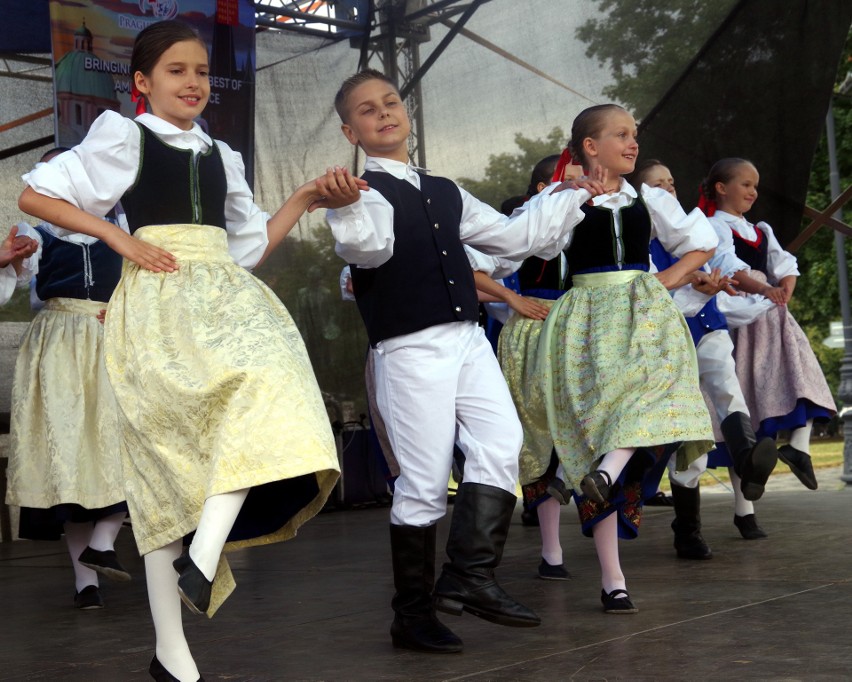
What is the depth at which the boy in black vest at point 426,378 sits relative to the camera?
3.04 m

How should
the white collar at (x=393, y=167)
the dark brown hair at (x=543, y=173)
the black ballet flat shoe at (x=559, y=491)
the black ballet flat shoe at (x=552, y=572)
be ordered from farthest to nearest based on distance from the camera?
the dark brown hair at (x=543, y=173)
the black ballet flat shoe at (x=552, y=572)
the black ballet flat shoe at (x=559, y=491)
the white collar at (x=393, y=167)

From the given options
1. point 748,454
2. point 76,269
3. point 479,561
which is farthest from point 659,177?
point 479,561

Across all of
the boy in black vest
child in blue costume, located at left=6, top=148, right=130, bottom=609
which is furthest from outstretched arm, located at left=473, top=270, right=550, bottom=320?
child in blue costume, located at left=6, top=148, right=130, bottom=609

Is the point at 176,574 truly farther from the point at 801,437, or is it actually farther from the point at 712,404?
the point at 801,437

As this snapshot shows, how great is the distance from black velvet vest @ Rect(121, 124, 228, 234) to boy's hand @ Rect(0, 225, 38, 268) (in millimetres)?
1474

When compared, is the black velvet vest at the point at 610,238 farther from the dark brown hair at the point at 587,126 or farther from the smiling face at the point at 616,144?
the dark brown hair at the point at 587,126

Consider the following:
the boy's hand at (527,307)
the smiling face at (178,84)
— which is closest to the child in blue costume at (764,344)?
the boy's hand at (527,307)

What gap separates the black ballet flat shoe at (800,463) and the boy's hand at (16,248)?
9.56 feet

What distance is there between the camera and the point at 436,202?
3262mm

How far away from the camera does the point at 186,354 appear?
2.68 meters

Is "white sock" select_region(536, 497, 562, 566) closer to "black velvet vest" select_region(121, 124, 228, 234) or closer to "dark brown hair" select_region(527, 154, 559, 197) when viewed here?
"dark brown hair" select_region(527, 154, 559, 197)

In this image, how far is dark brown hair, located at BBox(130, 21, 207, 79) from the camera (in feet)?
9.82

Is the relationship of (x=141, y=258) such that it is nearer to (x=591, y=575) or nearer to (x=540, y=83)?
(x=591, y=575)

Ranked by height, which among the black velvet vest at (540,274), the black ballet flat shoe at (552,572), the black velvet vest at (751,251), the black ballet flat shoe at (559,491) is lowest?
the black ballet flat shoe at (552,572)
